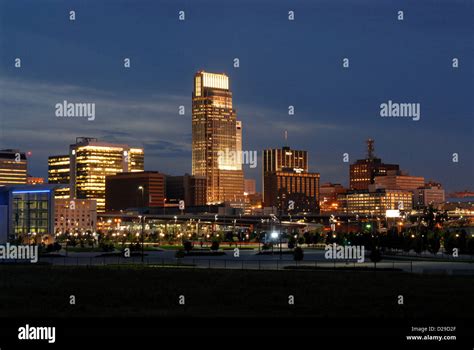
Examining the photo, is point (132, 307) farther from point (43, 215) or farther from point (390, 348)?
point (43, 215)

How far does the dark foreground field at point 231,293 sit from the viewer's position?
44.1 metres

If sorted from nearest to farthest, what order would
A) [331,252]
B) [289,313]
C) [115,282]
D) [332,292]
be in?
[289,313], [332,292], [115,282], [331,252]

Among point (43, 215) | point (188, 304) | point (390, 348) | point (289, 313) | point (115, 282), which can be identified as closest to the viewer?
point (390, 348)

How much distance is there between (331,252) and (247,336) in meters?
68.7

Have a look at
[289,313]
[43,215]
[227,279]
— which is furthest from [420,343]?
[43,215]

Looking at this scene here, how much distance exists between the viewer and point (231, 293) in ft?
171

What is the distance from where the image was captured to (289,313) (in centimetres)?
4347

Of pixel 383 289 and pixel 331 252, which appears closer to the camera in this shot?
pixel 383 289

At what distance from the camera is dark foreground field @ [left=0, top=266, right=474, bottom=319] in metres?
44.1
